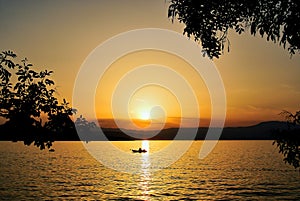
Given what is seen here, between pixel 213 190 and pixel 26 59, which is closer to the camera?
pixel 26 59

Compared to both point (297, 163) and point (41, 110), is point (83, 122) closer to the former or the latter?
point (41, 110)

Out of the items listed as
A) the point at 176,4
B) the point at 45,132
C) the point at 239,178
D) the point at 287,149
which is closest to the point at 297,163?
the point at 287,149

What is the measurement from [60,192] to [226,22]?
6580cm

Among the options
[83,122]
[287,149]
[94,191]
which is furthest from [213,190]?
[83,122]

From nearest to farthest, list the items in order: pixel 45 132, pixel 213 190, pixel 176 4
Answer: pixel 45 132 < pixel 176 4 < pixel 213 190

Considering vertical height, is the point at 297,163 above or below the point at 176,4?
below

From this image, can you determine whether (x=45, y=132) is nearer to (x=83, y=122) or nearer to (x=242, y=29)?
(x=83, y=122)

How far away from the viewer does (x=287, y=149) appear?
14836 mm

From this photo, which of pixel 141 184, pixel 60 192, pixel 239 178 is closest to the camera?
pixel 60 192

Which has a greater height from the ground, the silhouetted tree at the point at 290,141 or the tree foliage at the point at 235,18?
the tree foliage at the point at 235,18

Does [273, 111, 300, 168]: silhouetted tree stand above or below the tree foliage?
below

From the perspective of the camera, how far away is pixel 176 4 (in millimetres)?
14250

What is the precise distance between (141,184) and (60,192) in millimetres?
21910

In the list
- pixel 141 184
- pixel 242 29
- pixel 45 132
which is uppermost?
pixel 242 29
